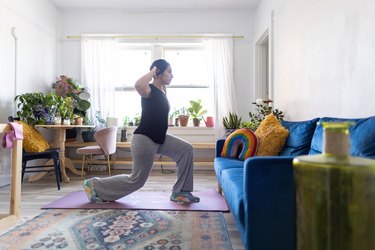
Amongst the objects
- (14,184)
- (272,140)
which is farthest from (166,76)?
(14,184)

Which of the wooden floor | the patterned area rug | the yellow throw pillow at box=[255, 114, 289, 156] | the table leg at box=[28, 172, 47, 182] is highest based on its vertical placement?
the yellow throw pillow at box=[255, 114, 289, 156]

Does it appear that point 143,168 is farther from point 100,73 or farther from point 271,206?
point 100,73

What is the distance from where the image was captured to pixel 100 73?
5.14 m

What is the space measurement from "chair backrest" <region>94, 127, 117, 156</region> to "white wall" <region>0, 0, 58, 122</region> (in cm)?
123

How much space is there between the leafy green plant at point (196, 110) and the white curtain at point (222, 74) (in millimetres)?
290

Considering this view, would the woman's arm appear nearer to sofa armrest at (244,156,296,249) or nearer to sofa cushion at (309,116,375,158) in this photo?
sofa armrest at (244,156,296,249)

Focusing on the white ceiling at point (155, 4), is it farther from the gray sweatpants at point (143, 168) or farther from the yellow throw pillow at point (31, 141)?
the gray sweatpants at point (143, 168)

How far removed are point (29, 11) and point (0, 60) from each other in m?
1.10

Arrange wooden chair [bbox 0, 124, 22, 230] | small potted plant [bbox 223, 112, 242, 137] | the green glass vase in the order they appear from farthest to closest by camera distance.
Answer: small potted plant [bbox 223, 112, 242, 137] → wooden chair [bbox 0, 124, 22, 230] → the green glass vase

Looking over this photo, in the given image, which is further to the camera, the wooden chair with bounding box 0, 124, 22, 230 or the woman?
the woman

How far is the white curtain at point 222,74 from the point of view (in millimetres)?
5082

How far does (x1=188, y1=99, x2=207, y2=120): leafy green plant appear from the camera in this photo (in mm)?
5148

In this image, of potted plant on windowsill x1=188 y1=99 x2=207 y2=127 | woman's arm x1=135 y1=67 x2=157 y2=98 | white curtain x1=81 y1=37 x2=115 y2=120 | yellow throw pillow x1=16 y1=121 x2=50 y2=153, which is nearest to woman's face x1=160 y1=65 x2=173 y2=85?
woman's arm x1=135 y1=67 x2=157 y2=98

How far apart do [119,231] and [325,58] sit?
2.12 metres
